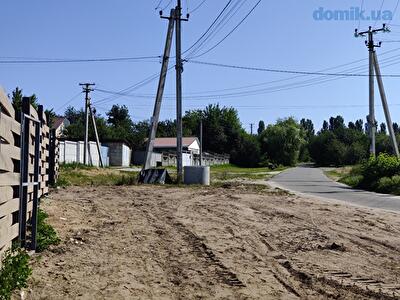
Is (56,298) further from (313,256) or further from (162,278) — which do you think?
(313,256)

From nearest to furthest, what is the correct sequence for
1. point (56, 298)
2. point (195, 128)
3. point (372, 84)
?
point (56, 298), point (372, 84), point (195, 128)

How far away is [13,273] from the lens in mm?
4875

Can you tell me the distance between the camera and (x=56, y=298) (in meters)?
4.93

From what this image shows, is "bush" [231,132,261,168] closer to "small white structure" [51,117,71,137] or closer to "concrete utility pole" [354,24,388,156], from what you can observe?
"small white structure" [51,117,71,137]

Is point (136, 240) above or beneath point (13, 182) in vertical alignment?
beneath

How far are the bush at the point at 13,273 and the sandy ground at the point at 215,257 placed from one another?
0.21 m

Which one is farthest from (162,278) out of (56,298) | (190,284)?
(56,298)

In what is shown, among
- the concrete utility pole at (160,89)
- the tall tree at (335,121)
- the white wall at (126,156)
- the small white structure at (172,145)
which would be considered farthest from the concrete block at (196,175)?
the tall tree at (335,121)

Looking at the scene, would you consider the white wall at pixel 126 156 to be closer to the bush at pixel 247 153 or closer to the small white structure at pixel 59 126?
the small white structure at pixel 59 126

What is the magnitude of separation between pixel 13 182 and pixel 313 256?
4188 mm

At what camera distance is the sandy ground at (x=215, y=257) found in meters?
5.42

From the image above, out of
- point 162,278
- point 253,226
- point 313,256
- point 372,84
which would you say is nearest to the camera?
point 162,278

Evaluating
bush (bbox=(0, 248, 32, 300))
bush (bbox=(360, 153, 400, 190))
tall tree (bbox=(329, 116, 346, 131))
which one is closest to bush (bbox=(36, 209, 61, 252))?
bush (bbox=(0, 248, 32, 300))

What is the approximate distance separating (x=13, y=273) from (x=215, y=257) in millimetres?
2969
